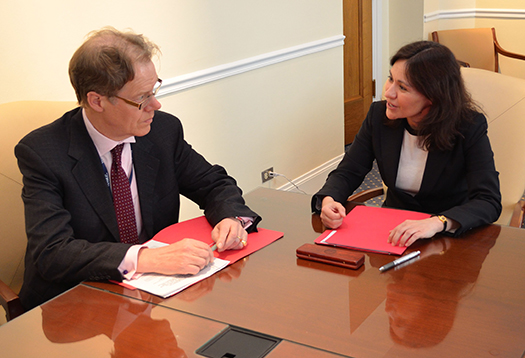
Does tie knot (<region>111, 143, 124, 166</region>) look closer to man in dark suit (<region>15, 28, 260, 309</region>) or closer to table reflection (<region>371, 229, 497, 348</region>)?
man in dark suit (<region>15, 28, 260, 309</region>)

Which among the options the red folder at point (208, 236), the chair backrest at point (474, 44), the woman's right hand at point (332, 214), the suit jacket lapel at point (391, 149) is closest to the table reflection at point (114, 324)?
the red folder at point (208, 236)

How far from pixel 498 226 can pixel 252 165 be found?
2078 millimetres

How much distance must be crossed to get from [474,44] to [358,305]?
492cm

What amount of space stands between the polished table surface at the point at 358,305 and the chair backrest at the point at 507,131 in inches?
28.9

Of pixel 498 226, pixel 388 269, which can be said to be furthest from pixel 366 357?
pixel 498 226

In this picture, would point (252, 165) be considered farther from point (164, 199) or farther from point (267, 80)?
point (164, 199)

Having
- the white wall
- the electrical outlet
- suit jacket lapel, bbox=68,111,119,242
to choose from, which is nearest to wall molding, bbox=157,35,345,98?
the white wall

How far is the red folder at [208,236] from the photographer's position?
4.98ft

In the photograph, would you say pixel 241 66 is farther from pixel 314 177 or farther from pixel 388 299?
pixel 388 299

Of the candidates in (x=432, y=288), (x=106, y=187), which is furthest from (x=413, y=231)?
(x=106, y=187)

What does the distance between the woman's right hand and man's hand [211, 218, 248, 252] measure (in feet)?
0.87

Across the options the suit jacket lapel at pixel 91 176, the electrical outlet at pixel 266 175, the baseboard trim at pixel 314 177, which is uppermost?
the suit jacket lapel at pixel 91 176

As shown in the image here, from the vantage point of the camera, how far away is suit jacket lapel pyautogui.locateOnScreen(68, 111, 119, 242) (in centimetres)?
165

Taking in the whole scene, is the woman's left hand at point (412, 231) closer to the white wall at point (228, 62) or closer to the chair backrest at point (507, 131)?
the chair backrest at point (507, 131)
